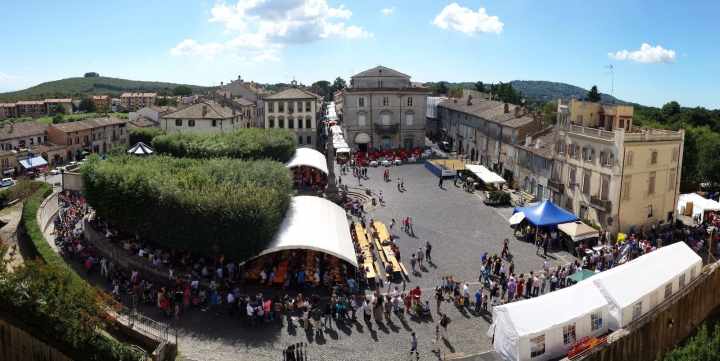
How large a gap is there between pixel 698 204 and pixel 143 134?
65326 millimetres

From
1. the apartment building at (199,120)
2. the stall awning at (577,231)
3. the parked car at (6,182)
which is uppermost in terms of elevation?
the apartment building at (199,120)

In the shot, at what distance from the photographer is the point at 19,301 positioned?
1753 cm

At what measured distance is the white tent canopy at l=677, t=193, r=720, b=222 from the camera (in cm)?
3806

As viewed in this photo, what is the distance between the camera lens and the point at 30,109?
440ft

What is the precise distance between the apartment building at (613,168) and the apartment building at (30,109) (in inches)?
5310

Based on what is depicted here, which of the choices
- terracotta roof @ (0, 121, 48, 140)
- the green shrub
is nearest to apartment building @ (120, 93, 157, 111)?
the green shrub

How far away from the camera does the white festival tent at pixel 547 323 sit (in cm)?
1738

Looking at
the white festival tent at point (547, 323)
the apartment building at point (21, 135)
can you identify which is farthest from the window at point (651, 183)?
the apartment building at point (21, 135)

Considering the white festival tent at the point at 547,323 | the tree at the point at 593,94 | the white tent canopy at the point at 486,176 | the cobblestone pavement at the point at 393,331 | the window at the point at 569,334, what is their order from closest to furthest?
1. the white festival tent at the point at 547,323
2. the window at the point at 569,334
3. the cobblestone pavement at the point at 393,331
4. the white tent canopy at the point at 486,176
5. the tree at the point at 593,94

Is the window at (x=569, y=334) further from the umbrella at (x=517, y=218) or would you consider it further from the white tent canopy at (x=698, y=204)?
the white tent canopy at (x=698, y=204)

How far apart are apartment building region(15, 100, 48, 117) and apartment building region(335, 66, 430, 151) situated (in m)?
104

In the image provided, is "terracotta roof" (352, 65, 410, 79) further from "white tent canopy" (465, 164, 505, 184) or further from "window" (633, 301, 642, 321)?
"window" (633, 301, 642, 321)

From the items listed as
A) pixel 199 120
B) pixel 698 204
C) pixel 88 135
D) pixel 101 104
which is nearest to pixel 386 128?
pixel 199 120

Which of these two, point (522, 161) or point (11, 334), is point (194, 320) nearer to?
point (11, 334)
